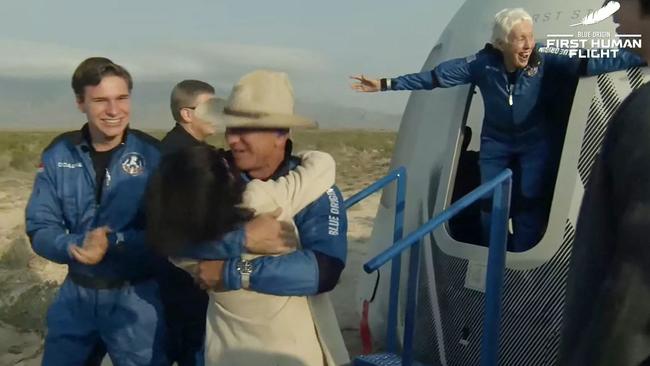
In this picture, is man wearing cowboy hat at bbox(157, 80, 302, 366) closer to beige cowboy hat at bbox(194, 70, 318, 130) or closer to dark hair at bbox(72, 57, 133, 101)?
beige cowboy hat at bbox(194, 70, 318, 130)

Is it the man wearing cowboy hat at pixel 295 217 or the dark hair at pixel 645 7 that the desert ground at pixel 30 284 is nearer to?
the man wearing cowboy hat at pixel 295 217

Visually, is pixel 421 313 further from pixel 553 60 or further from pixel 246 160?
pixel 246 160

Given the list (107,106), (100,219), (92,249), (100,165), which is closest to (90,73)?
(107,106)

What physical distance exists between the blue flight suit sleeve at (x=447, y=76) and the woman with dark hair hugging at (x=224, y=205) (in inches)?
80.2

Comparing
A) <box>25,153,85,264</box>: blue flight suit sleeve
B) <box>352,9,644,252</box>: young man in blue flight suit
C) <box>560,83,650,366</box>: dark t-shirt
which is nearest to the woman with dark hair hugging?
<box>25,153,85,264</box>: blue flight suit sleeve

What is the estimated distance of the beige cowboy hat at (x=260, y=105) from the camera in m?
2.41

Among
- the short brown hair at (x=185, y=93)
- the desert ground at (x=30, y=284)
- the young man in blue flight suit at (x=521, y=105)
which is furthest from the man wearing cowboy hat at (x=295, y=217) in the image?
the young man in blue flight suit at (x=521, y=105)

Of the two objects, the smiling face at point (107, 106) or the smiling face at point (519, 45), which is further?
the smiling face at point (519, 45)

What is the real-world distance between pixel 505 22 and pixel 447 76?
466 mm

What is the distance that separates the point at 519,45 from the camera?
4000mm

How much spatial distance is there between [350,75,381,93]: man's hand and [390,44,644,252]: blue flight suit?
0.50 m

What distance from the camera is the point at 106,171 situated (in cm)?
317

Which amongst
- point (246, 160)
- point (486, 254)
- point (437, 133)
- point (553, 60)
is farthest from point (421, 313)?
point (246, 160)

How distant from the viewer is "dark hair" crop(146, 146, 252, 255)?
235 cm
